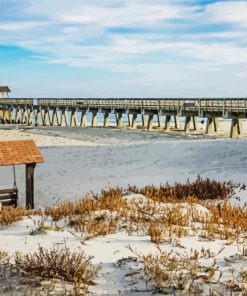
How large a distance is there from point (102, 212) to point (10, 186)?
35.8 feet

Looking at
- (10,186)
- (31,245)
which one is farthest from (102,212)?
(10,186)

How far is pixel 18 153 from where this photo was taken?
578 inches

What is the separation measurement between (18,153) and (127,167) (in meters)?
6.43

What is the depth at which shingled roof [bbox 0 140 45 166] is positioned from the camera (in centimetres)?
1435

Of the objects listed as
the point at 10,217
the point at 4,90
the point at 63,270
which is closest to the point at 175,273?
the point at 63,270

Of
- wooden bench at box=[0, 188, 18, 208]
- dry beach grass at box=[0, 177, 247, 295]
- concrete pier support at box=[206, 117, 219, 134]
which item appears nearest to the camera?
dry beach grass at box=[0, 177, 247, 295]

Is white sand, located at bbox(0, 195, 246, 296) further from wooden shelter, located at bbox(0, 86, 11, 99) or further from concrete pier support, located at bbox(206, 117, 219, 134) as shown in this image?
wooden shelter, located at bbox(0, 86, 11, 99)

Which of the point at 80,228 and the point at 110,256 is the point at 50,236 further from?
the point at 110,256

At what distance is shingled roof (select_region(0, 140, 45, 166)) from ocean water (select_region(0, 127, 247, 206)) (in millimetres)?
1665

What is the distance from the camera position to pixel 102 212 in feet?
28.8

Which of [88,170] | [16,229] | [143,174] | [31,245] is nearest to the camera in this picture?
Answer: [31,245]

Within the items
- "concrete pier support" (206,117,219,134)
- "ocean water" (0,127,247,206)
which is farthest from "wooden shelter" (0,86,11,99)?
"ocean water" (0,127,247,206)

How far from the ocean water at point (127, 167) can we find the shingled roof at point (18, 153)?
1.67 m

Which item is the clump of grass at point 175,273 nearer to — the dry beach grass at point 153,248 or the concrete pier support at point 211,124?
the dry beach grass at point 153,248
